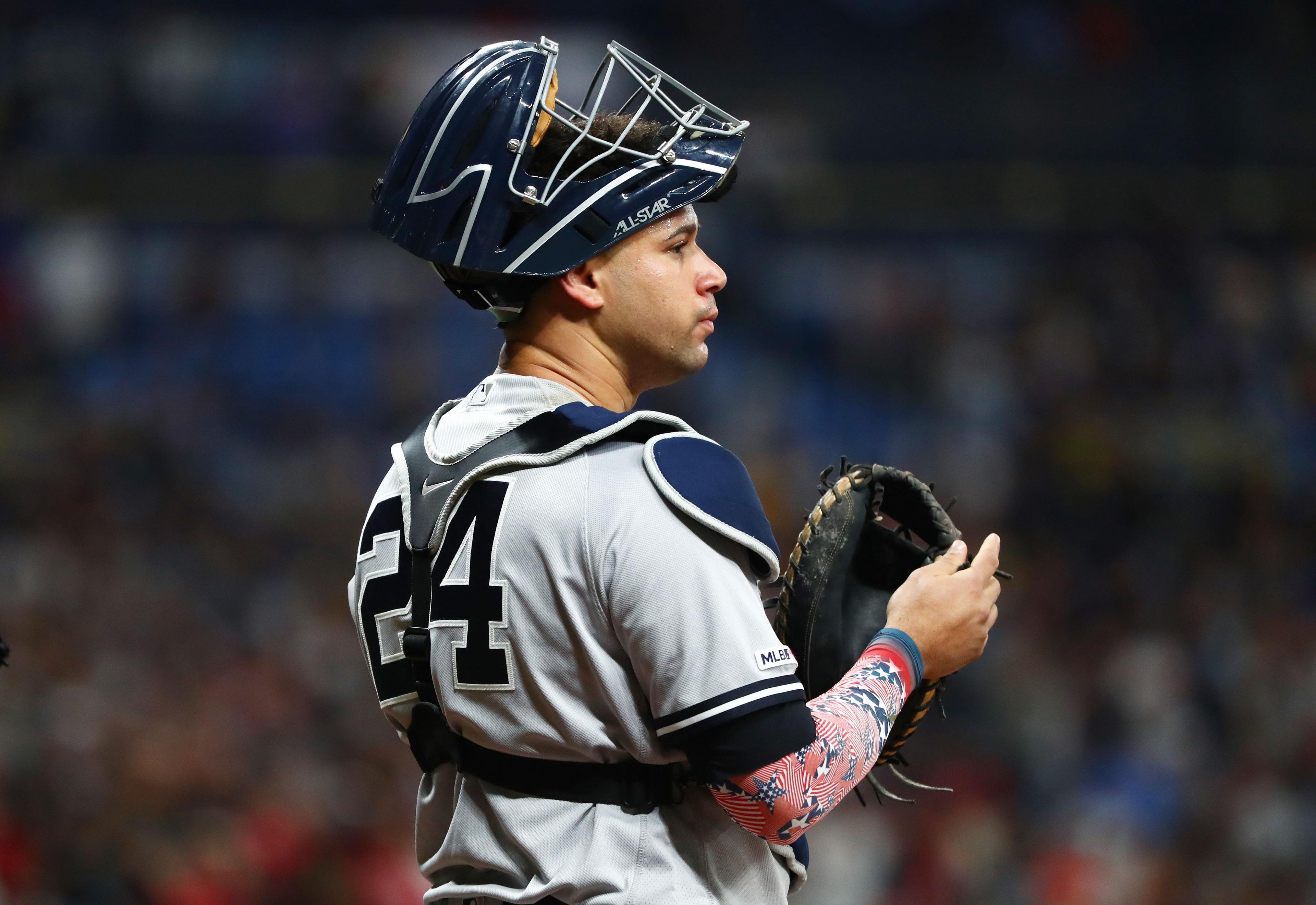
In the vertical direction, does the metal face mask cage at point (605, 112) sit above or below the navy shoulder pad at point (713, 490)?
above

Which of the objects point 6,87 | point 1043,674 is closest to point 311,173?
point 6,87

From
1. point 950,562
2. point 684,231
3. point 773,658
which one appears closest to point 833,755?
point 773,658

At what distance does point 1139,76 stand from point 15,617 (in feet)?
26.2

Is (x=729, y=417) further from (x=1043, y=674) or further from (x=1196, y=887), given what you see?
(x=1196, y=887)

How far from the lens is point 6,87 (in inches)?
384

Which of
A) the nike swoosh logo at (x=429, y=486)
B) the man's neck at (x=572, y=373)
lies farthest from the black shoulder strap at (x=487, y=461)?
the man's neck at (x=572, y=373)

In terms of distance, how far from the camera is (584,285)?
1979 millimetres

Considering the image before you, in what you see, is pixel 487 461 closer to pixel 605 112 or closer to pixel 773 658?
pixel 773 658

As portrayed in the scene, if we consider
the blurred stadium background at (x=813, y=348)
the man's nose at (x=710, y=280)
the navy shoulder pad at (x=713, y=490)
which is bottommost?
the blurred stadium background at (x=813, y=348)

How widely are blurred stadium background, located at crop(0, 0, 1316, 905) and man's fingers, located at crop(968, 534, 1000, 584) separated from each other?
4862 mm

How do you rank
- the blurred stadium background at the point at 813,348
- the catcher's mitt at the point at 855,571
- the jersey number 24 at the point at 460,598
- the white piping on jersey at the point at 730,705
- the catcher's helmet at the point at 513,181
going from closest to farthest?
the white piping on jersey at the point at 730,705, the jersey number 24 at the point at 460,598, the catcher's helmet at the point at 513,181, the catcher's mitt at the point at 855,571, the blurred stadium background at the point at 813,348

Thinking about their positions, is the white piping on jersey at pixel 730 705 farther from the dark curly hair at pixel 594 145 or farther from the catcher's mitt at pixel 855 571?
the dark curly hair at pixel 594 145

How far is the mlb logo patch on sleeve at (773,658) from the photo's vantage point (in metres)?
1.73

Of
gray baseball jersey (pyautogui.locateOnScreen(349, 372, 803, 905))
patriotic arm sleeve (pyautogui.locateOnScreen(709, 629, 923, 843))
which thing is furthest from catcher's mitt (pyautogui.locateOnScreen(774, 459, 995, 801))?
gray baseball jersey (pyautogui.locateOnScreen(349, 372, 803, 905))
